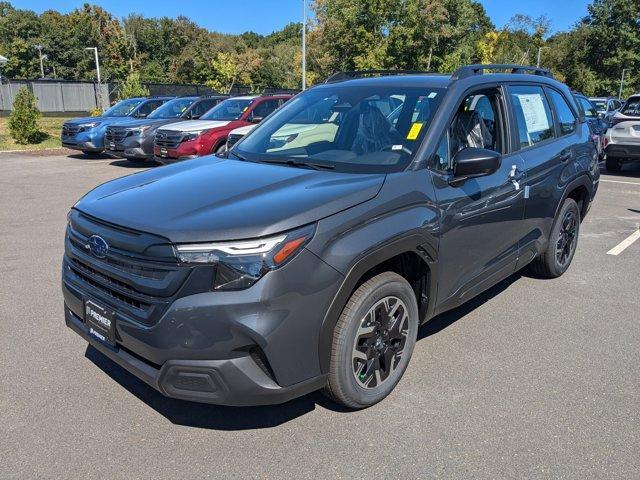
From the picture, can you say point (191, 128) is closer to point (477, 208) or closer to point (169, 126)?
point (169, 126)

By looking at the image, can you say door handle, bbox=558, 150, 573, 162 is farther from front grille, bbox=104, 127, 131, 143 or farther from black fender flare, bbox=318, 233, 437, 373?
front grille, bbox=104, 127, 131, 143

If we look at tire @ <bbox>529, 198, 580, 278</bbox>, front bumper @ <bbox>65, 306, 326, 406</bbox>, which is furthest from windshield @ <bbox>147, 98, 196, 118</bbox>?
front bumper @ <bbox>65, 306, 326, 406</bbox>

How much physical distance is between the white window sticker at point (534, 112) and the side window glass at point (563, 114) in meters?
0.35

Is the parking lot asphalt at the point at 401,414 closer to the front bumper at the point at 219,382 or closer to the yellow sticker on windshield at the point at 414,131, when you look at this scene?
the front bumper at the point at 219,382

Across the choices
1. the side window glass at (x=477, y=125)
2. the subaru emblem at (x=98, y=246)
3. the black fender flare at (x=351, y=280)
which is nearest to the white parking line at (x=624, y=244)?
the side window glass at (x=477, y=125)

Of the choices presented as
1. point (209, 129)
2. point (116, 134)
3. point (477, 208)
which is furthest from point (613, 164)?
point (116, 134)

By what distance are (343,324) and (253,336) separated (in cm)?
56

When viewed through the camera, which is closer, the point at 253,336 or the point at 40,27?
the point at 253,336

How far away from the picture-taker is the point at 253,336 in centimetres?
251

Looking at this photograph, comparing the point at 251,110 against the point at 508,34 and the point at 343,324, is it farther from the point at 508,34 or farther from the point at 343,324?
the point at 508,34

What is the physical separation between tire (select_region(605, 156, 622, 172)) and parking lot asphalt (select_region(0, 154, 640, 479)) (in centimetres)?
949

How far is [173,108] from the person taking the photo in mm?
15984

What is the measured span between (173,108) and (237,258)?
14.5 meters

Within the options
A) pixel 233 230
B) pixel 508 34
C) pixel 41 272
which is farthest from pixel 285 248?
pixel 508 34
